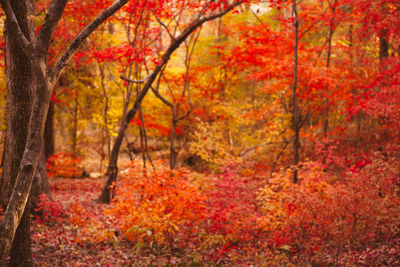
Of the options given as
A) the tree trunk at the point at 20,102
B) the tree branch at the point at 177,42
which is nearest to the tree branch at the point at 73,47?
the tree trunk at the point at 20,102

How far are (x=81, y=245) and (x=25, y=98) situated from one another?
138 inches

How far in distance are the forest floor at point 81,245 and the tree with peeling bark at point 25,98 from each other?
1.30 m

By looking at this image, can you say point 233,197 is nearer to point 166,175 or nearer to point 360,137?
point 166,175

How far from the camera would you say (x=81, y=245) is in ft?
20.6

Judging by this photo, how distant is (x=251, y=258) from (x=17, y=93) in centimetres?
535

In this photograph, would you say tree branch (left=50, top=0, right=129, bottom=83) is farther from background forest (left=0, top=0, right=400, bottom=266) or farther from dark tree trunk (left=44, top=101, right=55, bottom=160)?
dark tree trunk (left=44, top=101, right=55, bottom=160)

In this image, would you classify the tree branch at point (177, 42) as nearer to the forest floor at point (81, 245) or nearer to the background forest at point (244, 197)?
the background forest at point (244, 197)

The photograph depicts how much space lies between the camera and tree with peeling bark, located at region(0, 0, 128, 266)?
3367mm

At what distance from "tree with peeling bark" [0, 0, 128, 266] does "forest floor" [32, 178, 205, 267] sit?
1296 millimetres

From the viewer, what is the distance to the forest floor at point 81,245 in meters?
5.54

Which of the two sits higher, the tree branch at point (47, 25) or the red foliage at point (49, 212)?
the tree branch at point (47, 25)

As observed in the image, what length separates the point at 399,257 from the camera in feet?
17.3

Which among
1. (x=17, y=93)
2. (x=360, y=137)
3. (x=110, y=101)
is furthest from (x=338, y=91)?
(x=17, y=93)

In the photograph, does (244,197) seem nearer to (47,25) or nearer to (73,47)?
(73,47)
